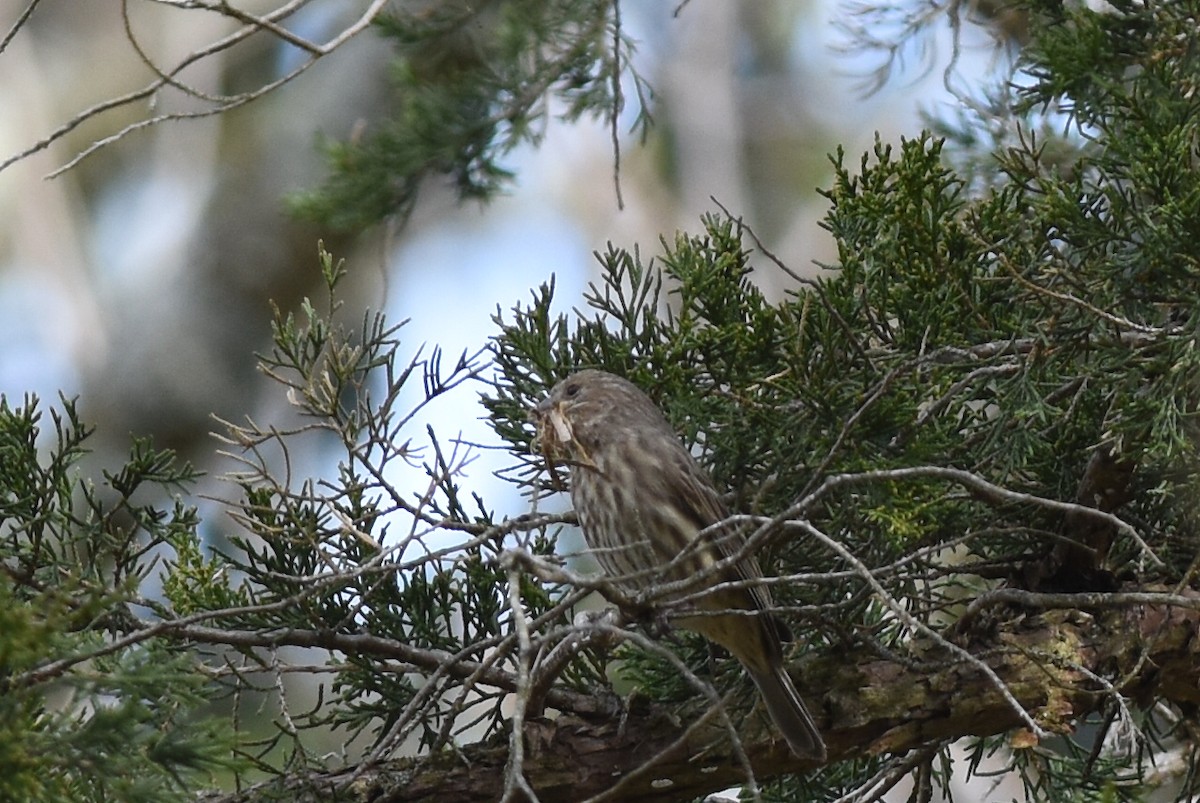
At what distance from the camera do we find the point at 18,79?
896 cm

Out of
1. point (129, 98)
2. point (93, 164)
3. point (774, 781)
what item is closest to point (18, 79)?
point (93, 164)

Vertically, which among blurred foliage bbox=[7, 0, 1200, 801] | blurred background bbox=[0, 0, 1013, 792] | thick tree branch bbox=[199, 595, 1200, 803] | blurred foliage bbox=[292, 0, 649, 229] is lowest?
thick tree branch bbox=[199, 595, 1200, 803]

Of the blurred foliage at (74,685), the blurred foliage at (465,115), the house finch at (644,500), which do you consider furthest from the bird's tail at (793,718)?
the blurred foliage at (465,115)

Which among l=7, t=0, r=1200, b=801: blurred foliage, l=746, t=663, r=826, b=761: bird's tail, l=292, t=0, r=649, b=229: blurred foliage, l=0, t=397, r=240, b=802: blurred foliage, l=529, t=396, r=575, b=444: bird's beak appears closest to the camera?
l=0, t=397, r=240, b=802: blurred foliage

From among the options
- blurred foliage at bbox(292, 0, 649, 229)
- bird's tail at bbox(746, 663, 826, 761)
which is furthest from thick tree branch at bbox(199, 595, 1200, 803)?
blurred foliage at bbox(292, 0, 649, 229)

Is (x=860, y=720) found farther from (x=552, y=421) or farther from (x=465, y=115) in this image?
(x=465, y=115)

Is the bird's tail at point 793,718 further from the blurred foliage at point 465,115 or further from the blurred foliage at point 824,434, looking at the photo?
the blurred foliage at point 465,115

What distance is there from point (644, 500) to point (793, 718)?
3.10ft

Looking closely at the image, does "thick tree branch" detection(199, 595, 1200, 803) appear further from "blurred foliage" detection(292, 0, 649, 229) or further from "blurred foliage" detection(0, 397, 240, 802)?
"blurred foliage" detection(292, 0, 649, 229)

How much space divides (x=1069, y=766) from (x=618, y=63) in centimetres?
263

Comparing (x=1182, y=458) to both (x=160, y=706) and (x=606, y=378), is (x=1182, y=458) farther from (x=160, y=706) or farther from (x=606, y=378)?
(x=160, y=706)

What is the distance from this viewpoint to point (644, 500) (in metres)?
3.88

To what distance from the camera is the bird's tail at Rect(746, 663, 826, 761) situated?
3098 millimetres

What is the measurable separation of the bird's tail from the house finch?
0.05 feet
